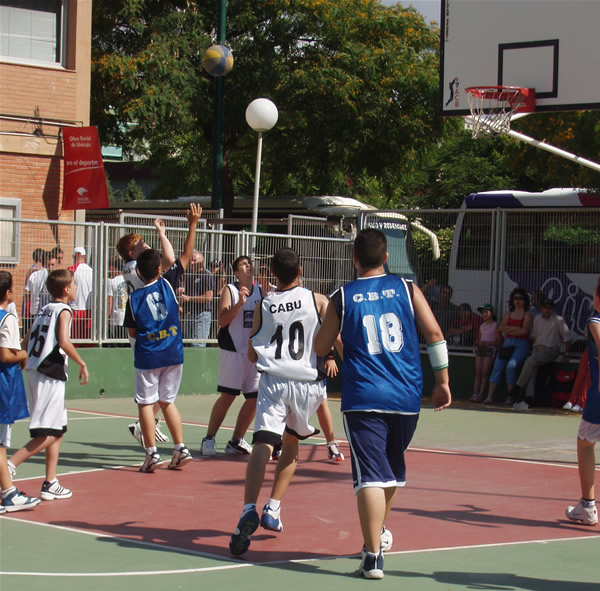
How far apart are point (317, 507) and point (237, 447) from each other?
107 inches

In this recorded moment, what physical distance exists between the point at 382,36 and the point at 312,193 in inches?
358

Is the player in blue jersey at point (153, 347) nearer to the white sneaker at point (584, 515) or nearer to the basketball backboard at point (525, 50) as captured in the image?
the white sneaker at point (584, 515)

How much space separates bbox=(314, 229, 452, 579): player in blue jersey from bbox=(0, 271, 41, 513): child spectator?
265 cm

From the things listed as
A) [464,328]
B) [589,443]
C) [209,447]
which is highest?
[464,328]

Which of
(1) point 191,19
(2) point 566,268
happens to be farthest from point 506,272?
(1) point 191,19

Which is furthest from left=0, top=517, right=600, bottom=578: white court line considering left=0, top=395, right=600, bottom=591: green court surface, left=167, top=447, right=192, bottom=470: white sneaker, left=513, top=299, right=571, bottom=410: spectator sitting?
left=513, top=299, right=571, bottom=410: spectator sitting

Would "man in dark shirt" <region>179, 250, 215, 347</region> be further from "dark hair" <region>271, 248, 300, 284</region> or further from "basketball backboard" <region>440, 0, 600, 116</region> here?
"dark hair" <region>271, 248, 300, 284</region>

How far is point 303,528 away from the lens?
742 centimetres

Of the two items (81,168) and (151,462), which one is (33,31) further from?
(151,462)

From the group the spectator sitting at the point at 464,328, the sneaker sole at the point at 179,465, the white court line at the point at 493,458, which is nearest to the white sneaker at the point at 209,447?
the sneaker sole at the point at 179,465

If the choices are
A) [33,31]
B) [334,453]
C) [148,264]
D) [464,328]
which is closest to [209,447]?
[334,453]

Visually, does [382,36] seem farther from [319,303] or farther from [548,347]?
[319,303]

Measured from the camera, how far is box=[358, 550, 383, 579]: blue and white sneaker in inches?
235

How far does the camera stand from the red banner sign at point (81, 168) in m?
20.1
